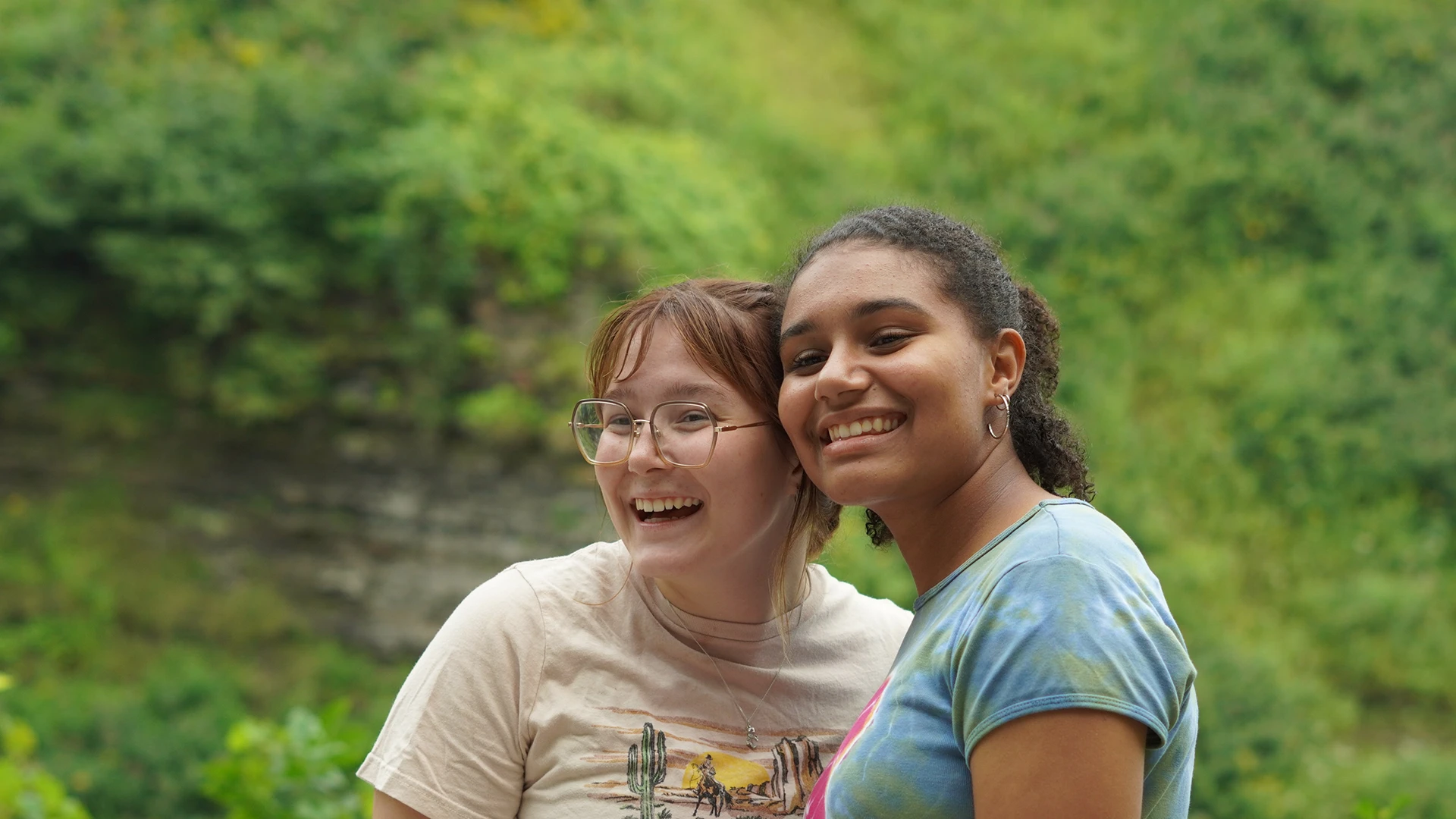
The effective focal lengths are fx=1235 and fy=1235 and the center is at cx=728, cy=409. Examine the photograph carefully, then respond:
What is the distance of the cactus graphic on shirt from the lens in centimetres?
176

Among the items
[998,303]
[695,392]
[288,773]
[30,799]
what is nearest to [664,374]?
[695,392]

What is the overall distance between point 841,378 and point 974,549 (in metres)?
0.27

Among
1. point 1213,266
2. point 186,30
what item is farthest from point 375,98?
point 1213,266

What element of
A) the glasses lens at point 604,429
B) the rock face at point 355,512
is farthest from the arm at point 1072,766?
the rock face at point 355,512

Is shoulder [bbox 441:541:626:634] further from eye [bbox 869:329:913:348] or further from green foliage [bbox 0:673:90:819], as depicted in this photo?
green foliage [bbox 0:673:90:819]

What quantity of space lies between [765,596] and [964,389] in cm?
61

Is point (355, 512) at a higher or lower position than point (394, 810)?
lower

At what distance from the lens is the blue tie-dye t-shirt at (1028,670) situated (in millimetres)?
1212

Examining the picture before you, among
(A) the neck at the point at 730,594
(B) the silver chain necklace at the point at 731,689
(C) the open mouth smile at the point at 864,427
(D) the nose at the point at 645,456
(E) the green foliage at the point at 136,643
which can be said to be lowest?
(E) the green foliage at the point at 136,643

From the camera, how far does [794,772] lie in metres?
1.84

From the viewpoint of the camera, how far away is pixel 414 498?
21.8 feet

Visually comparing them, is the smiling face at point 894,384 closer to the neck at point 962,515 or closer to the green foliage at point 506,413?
the neck at point 962,515

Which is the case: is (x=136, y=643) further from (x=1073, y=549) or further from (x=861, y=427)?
(x=1073, y=549)

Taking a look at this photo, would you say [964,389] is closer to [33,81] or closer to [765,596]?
[765,596]
